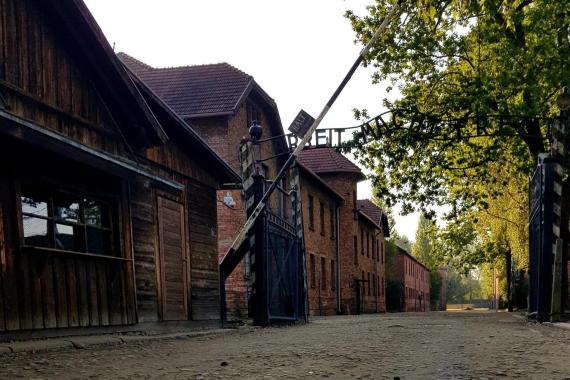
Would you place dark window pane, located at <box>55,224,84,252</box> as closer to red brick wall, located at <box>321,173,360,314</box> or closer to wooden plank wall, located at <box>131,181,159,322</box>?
wooden plank wall, located at <box>131,181,159,322</box>

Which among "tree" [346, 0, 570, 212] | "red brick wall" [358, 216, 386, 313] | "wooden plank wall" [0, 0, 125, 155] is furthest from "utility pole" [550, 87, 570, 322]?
"red brick wall" [358, 216, 386, 313]

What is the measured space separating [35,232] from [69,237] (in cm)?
85

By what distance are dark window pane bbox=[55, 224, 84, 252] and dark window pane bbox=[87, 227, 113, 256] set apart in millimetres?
203

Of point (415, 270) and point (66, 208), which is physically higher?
point (66, 208)

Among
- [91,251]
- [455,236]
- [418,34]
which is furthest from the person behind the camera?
[455,236]

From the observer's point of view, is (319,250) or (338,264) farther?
(338,264)

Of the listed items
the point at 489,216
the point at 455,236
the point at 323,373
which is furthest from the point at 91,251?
the point at 455,236

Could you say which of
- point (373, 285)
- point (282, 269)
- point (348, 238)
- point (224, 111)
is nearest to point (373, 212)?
point (373, 285)

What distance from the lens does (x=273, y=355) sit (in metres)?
6.47

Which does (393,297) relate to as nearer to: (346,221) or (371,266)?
(371,266)

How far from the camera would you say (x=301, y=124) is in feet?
46.3

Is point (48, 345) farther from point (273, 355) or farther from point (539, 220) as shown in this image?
point (539, 220)

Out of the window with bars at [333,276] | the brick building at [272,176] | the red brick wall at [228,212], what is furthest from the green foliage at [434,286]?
the red brick wall at [228,212]

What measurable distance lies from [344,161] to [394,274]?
2611cm
